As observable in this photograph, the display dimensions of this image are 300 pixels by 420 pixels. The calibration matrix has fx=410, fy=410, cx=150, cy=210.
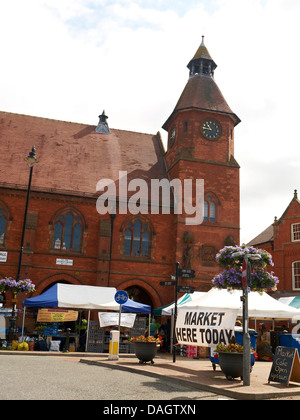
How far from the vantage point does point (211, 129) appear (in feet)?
103

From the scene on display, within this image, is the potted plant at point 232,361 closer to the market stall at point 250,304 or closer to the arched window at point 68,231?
the market stall at point 250,304

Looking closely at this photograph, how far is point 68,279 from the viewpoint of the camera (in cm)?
2697

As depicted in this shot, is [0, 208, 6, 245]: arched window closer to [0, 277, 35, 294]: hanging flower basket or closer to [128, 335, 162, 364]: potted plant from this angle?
[0, 277, 35, 294]: hanging flower basket

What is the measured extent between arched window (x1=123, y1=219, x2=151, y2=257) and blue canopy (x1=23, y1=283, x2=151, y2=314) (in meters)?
7.06

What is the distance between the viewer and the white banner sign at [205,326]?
12.4 metres

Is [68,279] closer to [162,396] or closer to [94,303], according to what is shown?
[94,303]

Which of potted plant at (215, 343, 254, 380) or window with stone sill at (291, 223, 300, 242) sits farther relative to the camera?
window with stone sill at (291, 223, 300, 242)

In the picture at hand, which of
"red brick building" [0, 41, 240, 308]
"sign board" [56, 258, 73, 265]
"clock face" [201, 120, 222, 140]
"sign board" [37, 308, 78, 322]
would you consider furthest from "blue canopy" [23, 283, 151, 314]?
"clock face" [201, 120, 222, 140]

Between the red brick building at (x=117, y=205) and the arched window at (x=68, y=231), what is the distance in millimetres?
67

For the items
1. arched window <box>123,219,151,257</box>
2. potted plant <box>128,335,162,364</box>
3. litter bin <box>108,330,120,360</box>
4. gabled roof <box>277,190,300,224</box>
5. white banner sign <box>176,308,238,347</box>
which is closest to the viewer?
white banner sign <box>176,308,238,347</box>

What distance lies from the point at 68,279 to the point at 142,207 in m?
7.15

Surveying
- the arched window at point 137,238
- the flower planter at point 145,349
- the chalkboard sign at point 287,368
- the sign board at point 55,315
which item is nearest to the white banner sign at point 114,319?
the sign board at point 55,315

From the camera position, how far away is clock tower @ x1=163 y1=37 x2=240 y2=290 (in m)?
28.5
